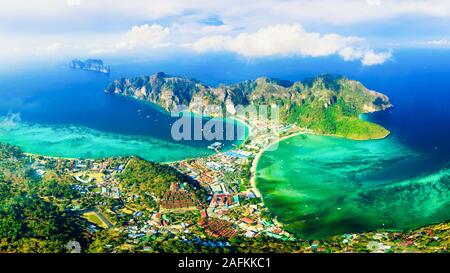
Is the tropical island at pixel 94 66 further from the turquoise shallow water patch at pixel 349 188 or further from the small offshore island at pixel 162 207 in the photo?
the turquoise shallow water patch at pixel 349 188

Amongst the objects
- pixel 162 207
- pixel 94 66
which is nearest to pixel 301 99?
pixel 162 207

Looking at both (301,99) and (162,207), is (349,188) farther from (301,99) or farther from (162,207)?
(301,99)

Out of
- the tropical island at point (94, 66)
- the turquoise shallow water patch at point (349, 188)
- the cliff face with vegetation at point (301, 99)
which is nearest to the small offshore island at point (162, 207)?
the cliff face with vegetation at point (301, 99)

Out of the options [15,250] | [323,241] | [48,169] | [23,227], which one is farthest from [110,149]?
[323,241]

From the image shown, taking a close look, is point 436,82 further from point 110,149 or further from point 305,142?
point 110,149

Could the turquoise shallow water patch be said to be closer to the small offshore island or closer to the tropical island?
the small offshore island

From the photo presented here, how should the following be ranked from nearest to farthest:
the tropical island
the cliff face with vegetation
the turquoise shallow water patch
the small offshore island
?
1. the small offshore island
2. the turquoise shallow water patch
3. the cliff face with vegetation
4. the tropical island

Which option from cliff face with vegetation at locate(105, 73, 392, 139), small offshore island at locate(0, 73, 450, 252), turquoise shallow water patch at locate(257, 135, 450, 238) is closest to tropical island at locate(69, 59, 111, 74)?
cliff face with vegetation at locate(105, 73, 392, 139)
